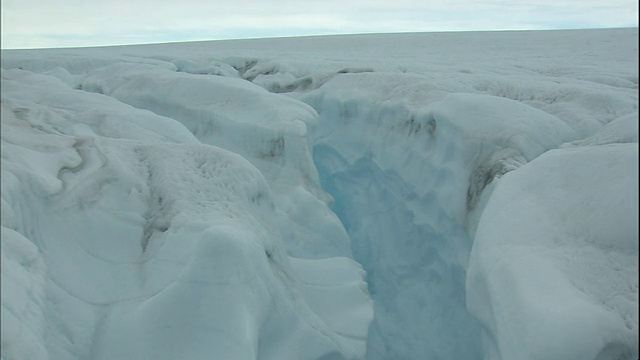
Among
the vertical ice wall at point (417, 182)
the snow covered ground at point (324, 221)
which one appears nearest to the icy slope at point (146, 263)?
the snow covered ground at point (324, 221)

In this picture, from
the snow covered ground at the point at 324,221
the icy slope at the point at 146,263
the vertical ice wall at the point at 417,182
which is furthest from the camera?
Answer: the vertical ice wall at the point at 417,182

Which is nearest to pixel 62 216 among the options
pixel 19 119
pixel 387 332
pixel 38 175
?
pixel 38 175

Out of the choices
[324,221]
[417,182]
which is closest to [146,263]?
[324,221]

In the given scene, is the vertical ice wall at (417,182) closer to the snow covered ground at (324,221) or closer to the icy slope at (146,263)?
the snow covered ground at (324,221)

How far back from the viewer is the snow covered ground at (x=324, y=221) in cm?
241

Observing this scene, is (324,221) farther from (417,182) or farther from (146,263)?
(146,263)

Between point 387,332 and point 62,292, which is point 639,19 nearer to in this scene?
point 62,292

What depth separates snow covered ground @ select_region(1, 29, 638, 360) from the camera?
2.41 meters

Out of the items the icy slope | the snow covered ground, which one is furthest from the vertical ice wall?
the icy slope

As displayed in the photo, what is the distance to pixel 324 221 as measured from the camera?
4371mm

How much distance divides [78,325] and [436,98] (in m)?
3.29

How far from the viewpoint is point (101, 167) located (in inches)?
121

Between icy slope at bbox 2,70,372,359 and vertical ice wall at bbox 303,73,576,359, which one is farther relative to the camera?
vertical ice wall at bbox 303,73,576,359

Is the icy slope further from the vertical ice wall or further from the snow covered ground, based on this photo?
the vertical ice wall
